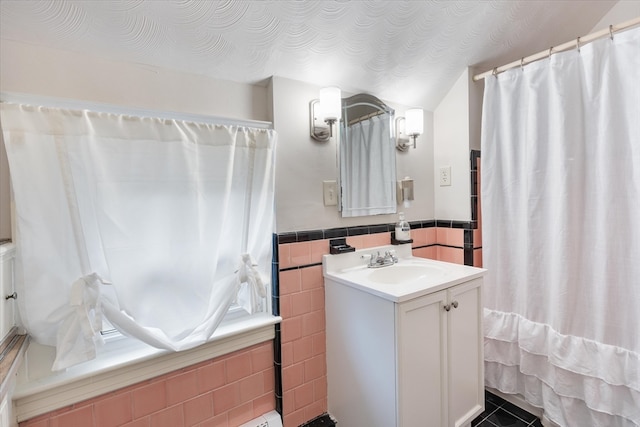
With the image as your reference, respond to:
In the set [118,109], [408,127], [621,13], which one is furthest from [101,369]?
[621,13]

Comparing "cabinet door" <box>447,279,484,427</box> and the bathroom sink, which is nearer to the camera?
"cabinet door" <box>447,279,484,427</box>

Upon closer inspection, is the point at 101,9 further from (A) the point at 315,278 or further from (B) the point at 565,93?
(B) the point at 565,93

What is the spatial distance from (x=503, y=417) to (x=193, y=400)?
165cm

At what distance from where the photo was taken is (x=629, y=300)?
4.38ft

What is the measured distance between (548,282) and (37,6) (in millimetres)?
2403

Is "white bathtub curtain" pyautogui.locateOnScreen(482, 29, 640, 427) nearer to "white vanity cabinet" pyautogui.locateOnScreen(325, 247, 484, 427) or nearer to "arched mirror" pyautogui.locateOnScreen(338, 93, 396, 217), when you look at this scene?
"white vanity cabinet" pyautogui.locateOnScreen(325, 247, 484, 427)

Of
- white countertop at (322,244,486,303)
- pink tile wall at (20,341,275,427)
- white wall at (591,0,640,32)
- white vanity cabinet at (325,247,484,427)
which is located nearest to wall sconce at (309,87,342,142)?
white countertop at (322,244,486,303)

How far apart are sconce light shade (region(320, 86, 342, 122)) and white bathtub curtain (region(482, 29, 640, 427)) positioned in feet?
3.08

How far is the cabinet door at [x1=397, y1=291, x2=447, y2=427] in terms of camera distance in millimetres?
1212

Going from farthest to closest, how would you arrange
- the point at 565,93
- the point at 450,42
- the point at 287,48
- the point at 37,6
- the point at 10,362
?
the point at 450,42 < the point at 565,93 < the point at 287,48 < the point at 37,6 < the point at 10,362

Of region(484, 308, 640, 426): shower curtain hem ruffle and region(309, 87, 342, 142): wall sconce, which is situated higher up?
region(309, 87, 342, 142): wall sconce

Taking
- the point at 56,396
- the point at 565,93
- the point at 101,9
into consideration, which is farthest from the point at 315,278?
the point at 565,93

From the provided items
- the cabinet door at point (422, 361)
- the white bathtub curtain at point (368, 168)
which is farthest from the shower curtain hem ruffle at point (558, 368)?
the white bathtub curtain at point (368, 168)

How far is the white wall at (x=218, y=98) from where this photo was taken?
1021 mm
